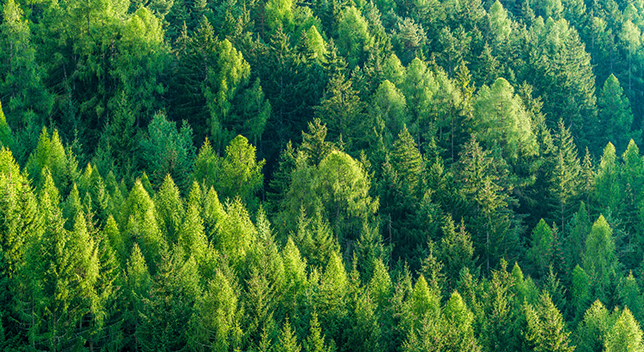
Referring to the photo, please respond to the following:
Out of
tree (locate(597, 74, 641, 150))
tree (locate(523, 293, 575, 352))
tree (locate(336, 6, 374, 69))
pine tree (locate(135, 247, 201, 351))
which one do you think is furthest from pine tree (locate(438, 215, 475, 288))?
tree (locate(597, 74, 641, 150))

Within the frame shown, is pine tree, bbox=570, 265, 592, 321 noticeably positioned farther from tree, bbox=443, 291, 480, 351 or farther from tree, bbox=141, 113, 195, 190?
tree, bbox=141, 113, 195, 190

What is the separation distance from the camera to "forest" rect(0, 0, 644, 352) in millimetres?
52250

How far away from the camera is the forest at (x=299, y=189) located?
171 ft

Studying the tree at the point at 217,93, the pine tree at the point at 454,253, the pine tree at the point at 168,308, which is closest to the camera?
the pine tree at the point at 168,308

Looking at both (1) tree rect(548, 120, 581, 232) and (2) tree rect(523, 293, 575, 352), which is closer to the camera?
(2) tree rect(523, 293, 575, 352)

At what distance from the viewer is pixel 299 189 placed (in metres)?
70.8

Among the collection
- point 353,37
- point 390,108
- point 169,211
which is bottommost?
point 390,108

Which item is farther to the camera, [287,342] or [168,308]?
[168,308]

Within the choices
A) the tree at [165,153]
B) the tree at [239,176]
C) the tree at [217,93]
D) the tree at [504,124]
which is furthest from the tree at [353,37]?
the tree at [239,176]

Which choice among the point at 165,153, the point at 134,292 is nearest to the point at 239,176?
the point at 165,153

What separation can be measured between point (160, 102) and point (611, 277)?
52945 millimetres

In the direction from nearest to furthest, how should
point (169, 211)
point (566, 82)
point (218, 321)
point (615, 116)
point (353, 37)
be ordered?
point (218, 321), point (169, 211), point (353, 37), point (566, 82), point (615, 116)

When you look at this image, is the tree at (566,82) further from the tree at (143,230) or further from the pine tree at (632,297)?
the tree at (143,230)

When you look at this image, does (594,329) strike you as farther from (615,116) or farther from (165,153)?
(615,116)
